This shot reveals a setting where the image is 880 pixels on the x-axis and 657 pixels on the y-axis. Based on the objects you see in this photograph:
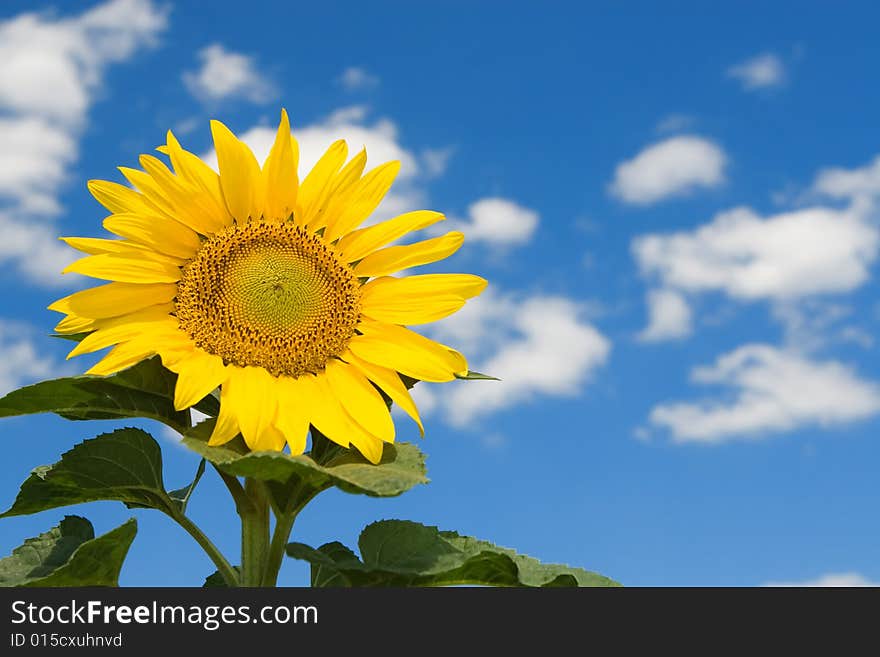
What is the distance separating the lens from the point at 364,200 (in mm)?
3707

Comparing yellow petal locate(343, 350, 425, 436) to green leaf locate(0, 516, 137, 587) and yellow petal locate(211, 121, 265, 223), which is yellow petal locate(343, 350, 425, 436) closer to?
yellow petal locate(211, 121, 265, 223)

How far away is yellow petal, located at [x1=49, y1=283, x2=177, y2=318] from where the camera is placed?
11.2ft

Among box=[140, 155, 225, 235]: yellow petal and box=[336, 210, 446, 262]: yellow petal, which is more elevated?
box=[140, 155, 225, 235]: yellow petal

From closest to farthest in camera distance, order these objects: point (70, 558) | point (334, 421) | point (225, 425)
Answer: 1. point (225, 425)
2. point (334, 421)
3. point (70, 558)

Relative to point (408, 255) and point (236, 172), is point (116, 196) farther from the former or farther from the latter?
point (408, 255)

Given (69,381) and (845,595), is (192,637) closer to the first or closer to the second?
(69,381)

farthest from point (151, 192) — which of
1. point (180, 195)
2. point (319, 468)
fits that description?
point (319, 468)

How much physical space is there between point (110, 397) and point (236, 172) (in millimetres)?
871

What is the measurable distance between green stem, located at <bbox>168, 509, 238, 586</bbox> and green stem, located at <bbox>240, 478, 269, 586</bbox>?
0.32 feet

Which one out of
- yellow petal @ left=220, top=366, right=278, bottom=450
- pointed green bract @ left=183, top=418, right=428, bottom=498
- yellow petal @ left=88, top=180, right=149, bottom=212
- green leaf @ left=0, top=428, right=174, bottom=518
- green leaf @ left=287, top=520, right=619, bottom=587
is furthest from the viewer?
green leaf @ left=0, top=428, right=174, bottom=518

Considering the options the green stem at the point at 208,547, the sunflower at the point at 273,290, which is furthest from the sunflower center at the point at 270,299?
the green stem at the point at 208,547

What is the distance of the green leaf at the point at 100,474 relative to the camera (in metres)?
3.67

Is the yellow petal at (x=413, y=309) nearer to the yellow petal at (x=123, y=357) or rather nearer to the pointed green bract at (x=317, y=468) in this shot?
the pointed green bract at (x=317, y=468)

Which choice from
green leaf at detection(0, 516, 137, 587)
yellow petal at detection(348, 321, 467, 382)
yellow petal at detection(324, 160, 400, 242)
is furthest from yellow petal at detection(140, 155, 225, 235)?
green leaf at detection(0, 516, 137, 587)
